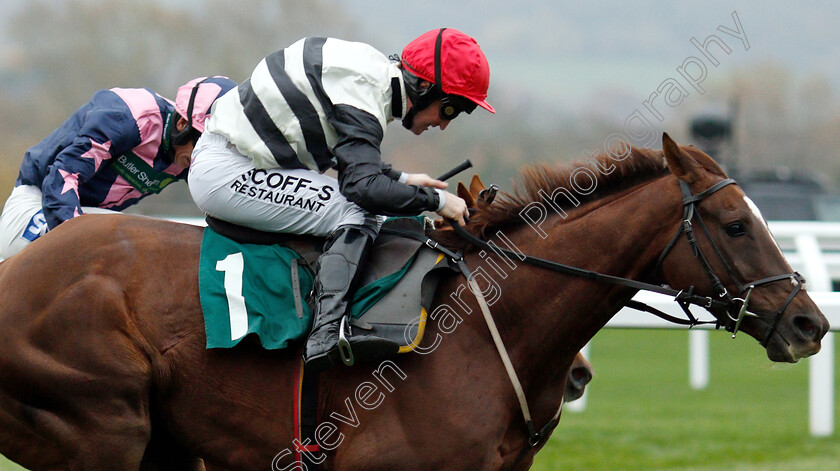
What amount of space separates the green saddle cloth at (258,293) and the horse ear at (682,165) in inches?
37.8

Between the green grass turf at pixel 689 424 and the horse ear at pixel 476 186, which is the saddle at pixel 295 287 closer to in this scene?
the horse ear at pixel 476 186

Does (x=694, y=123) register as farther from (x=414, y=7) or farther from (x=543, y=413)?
A: (x=414, y=7)

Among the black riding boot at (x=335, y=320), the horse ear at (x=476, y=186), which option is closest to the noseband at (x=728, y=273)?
the horse ear at (x=476, y=186)

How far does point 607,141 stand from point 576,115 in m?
22.7

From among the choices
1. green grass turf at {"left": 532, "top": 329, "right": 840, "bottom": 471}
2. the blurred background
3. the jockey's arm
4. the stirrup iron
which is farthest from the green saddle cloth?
the blurred background

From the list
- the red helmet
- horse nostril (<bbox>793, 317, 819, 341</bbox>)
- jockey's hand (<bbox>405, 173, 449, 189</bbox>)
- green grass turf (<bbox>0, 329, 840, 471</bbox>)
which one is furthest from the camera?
green grass turf (<bbox>0, 329, 840, 471</bbox>)

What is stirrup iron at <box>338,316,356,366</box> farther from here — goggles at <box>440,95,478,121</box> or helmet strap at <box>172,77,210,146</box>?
helmet strap at <box>172,77,210,146</box>

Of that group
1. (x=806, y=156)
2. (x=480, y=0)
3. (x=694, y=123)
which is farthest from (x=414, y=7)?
(x=694, y=123)

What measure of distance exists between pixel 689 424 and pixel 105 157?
503 centimetres

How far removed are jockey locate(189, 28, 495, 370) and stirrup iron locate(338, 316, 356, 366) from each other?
3 cm

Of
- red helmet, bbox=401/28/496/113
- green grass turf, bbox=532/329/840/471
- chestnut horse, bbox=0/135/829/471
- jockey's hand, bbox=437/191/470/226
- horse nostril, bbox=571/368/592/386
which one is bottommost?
green grass turf, bbox=532/329/840/471

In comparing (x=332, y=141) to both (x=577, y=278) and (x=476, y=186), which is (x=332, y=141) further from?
(x=577, y=278)

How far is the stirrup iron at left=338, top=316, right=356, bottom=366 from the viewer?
314 centimetres

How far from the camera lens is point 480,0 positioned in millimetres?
43781
